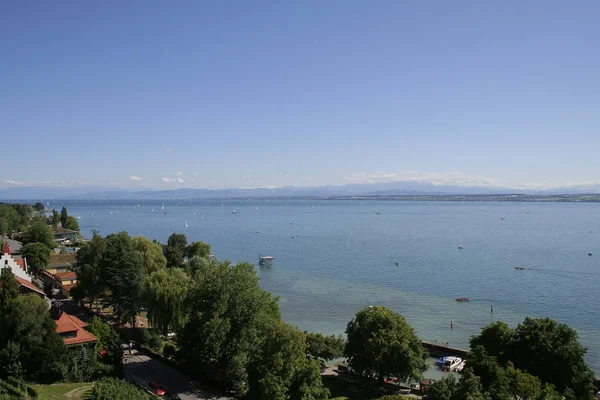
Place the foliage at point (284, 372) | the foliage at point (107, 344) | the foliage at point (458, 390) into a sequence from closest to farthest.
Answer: the foliage at point (458, 390) < the foliage at point (284, 372) < the foliage at point (107, 344)

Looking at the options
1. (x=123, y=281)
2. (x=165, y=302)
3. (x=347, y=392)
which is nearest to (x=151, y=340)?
(x=165, y=302)

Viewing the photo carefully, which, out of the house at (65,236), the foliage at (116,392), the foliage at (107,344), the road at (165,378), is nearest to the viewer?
the foliage at (116,392)

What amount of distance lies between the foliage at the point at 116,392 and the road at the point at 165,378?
3076 mm

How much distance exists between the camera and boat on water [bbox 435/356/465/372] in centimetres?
2925

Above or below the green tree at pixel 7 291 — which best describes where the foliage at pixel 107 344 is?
below

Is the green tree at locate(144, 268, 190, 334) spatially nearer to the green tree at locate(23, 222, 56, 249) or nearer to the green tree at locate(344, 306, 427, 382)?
the green tree at locate(344, 306, 427, 382)

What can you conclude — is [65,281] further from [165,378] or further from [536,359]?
[536,359]

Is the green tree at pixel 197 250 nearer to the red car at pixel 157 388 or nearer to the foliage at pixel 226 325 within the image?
the foliage at pixel 226 325

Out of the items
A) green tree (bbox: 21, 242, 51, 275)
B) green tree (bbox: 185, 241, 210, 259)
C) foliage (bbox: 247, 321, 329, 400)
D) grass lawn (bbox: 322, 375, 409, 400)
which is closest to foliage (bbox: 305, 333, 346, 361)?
grass lawn (bbox: 322, 375, 409, 400)

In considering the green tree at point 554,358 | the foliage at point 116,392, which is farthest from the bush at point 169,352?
the green tree at point 554,358

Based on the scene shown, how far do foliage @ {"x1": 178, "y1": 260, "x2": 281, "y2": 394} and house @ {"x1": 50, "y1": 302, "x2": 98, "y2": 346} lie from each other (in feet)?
15.8

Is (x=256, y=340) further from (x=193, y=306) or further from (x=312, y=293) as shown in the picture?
(x=312, y=293)

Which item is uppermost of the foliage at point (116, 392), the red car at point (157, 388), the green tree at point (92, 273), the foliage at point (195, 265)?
the green tree at point (92, 273)

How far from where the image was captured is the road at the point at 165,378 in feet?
73.5
